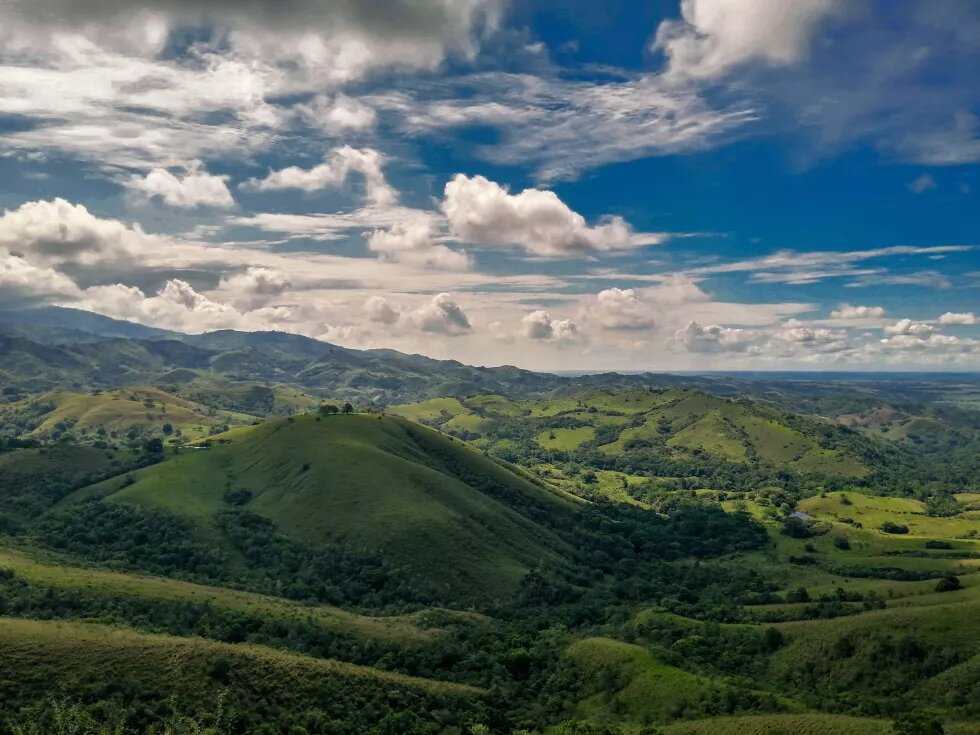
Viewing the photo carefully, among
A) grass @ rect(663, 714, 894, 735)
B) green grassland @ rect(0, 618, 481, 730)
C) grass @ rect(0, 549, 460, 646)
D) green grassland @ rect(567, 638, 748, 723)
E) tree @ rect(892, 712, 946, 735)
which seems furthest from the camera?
grass @ rect(0, 549, 460, 646)

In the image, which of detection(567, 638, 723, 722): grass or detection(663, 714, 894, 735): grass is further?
detection(567, 638, 723, 722): grass

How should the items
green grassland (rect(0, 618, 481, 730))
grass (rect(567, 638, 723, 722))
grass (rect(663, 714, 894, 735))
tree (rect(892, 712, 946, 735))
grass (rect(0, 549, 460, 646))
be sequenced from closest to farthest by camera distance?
tree (rect(892, 712, 946, 735))
grass (rect(663, 714, 894, 735))
green grassland (rect(0, 618, 481, 730))
grass (rect(567, 638, 723, 722))
grass (rect(0, 549, 460, 646))

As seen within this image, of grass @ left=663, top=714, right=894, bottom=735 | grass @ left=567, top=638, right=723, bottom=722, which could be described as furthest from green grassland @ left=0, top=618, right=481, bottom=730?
grass @ left=663, top=714, right=894, bottom=735

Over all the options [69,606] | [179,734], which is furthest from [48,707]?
[69,606]

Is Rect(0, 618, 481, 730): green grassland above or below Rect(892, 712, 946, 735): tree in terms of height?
below

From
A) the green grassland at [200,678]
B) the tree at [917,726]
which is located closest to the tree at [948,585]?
the tree at [917,726]

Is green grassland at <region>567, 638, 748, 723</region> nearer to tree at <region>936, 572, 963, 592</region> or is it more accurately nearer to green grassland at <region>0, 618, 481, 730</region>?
green grassland at <region>0, 618, 481, 730</region>

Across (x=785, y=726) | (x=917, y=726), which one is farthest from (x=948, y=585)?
(x=785, y=726)

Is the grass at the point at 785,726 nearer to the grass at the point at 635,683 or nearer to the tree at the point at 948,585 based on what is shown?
the grass at the point at 635,683
